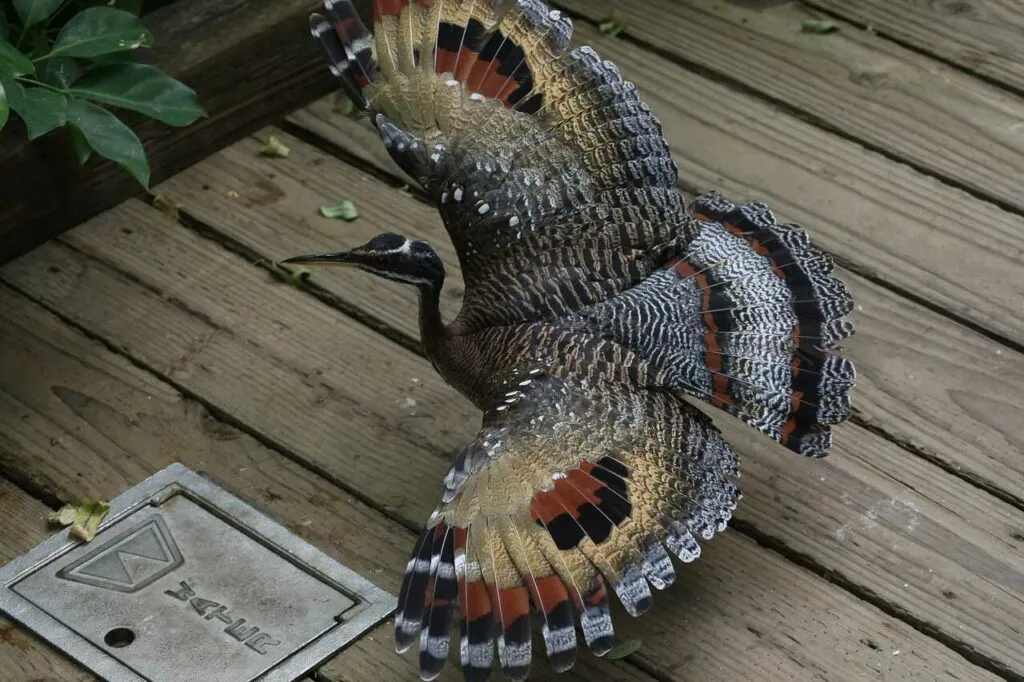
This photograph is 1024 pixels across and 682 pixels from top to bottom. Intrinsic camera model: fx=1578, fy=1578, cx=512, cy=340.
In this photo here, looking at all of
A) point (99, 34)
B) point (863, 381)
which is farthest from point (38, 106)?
point (863, 381)

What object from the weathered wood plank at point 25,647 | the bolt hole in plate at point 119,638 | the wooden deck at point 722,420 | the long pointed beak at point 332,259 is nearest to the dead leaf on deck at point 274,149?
the wooden deck at point 722,420

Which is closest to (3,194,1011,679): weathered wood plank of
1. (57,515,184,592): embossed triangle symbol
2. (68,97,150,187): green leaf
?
(57,515,184,592): embossed triangle symbol

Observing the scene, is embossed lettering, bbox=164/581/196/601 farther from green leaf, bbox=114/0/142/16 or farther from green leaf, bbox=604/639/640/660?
green leaf, bbox=114/0/142/16

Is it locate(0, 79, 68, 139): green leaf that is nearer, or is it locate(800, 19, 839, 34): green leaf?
locate(0, 79, 68, 139): green leaf

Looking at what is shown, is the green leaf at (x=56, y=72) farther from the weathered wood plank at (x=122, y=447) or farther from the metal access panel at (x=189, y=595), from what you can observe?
the metal access panel at (x=189, y=595)

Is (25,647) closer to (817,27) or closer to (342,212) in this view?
(342,212)

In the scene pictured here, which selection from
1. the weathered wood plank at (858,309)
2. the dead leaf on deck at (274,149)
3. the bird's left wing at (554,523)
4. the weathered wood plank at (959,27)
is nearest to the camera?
the bird's left wing at (554,523)
